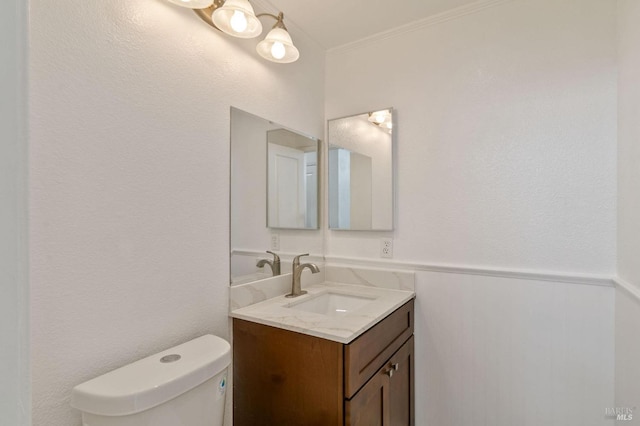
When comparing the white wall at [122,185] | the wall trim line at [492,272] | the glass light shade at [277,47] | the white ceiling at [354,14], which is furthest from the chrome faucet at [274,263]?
the white ceiling at [354,14]

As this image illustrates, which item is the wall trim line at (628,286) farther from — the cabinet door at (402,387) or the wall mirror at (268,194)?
the wall mirror at (268,194)

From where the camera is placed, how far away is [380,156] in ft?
6.02

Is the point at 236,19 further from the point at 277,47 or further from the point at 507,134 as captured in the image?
the point at 507,134

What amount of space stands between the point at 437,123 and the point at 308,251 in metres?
1.00

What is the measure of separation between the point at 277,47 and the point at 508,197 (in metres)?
1.27

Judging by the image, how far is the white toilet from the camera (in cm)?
82

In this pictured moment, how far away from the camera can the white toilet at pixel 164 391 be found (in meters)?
0.82

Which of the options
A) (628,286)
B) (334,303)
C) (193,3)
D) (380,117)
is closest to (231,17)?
(193,3)

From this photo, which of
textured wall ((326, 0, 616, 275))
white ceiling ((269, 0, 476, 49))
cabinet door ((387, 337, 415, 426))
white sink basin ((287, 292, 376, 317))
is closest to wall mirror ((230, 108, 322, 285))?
white sink basin ((287, 292, 376, 317))

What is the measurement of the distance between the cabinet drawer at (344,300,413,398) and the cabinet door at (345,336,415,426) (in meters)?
0.03

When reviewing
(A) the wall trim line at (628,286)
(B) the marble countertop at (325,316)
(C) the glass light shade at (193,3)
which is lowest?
(B) the marble countertop at (325,316)

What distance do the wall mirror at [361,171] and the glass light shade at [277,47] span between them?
584mm

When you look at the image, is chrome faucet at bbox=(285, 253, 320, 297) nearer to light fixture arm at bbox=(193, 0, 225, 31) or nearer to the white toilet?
the white toilet

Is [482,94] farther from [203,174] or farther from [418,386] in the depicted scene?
[418,386]
